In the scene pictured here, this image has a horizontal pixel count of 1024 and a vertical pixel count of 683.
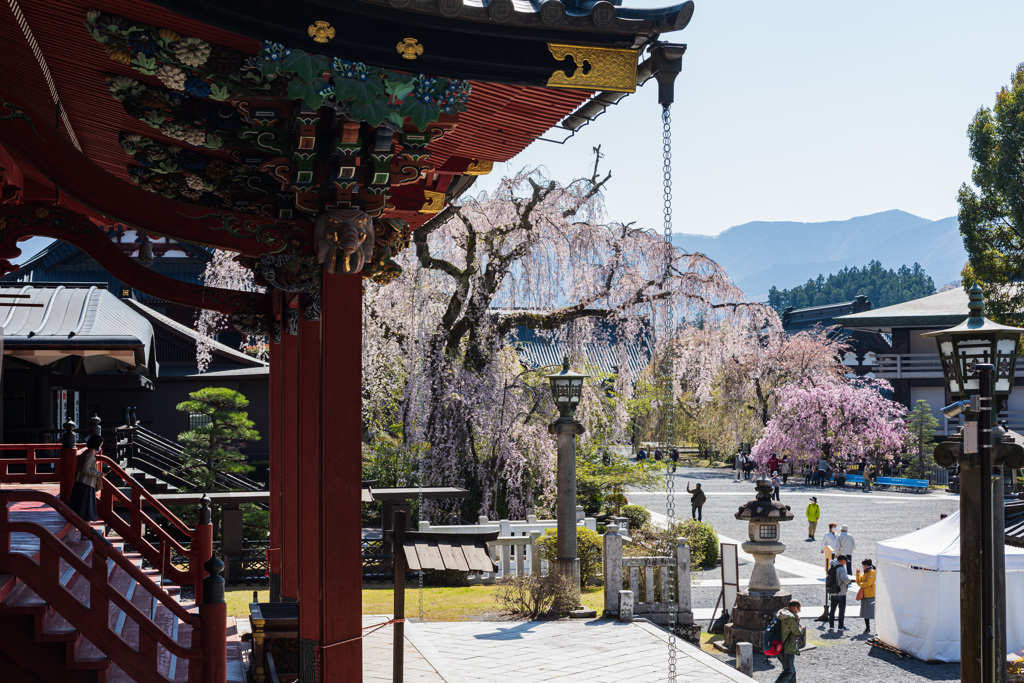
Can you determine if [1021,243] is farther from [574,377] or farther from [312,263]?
[312,263]

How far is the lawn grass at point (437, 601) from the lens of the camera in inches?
510

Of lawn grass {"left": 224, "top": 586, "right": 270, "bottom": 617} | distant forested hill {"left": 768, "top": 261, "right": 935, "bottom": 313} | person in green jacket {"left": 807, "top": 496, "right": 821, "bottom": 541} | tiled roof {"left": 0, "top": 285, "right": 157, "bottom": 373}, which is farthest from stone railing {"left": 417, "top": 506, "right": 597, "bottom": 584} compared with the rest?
distant forested hill {"left": 768, "top": 261, "right": 935, "bottom": 313}

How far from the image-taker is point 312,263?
19.2ft

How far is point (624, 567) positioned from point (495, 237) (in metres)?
8.16

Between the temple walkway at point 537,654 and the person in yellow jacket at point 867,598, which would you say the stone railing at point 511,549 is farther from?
the person in yellow jacket at point 867,598

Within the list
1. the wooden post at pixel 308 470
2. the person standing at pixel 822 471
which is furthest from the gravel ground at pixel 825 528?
the wooden post at pixel 308 470

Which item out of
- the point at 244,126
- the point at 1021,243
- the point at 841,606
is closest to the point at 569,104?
the point at 244,126

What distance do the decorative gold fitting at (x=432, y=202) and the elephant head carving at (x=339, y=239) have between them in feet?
9.69

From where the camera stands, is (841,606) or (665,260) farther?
(665,260)

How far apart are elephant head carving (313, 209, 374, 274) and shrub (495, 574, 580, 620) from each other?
351 inches

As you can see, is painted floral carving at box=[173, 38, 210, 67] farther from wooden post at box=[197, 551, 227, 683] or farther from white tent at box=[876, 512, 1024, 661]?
white tent at box=[876, 512, 1024, 661]

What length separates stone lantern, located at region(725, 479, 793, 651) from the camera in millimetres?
12891

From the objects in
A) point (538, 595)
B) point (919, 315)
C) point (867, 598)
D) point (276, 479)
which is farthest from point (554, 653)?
point (919, 315)

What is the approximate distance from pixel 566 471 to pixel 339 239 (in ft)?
32.1
